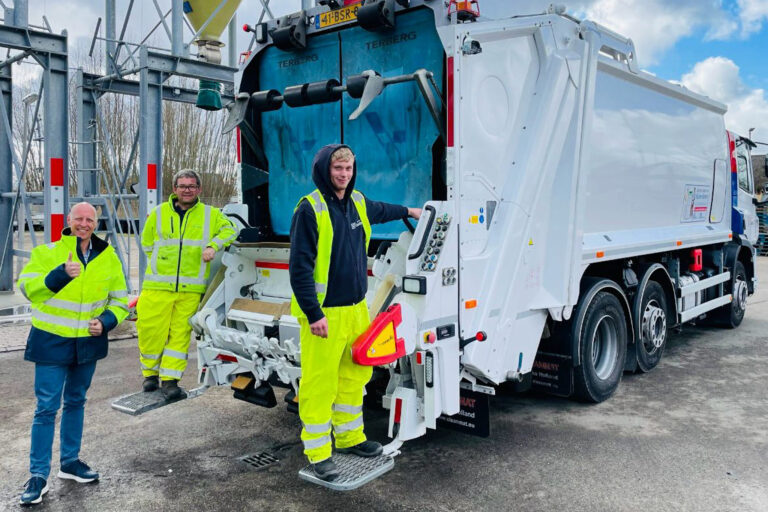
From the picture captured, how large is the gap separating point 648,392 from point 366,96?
3.41 meters

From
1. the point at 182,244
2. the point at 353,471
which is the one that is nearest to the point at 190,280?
the point at 182,244

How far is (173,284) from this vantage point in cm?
433

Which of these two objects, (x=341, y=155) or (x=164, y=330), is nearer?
(x=341, y=155)

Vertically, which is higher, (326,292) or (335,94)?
(335,94)

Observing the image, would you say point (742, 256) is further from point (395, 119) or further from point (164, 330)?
point (164, 330)

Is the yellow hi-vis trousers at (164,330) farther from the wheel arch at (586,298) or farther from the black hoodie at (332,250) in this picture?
the wheel arch at (586,298)

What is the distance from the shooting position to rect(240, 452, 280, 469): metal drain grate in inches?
155

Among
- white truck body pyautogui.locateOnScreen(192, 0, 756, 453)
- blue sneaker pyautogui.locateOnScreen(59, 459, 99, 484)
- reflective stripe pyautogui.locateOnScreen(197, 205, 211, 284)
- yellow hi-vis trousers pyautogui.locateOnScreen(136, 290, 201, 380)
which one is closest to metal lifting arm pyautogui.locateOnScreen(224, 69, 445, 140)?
white truck body pyautogui.locateOnScreen(192, 0, 756, 453)

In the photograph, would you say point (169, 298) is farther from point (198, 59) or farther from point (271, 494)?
point (198, 59)

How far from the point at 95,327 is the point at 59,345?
19cm

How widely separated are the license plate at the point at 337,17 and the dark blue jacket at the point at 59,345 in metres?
2.09

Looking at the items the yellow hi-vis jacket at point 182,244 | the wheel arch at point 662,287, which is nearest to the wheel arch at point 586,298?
the wheel arch at point 662,287

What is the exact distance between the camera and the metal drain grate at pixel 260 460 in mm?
3932

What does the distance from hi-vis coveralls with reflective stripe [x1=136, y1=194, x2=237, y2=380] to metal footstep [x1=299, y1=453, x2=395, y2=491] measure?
55.7 inches
